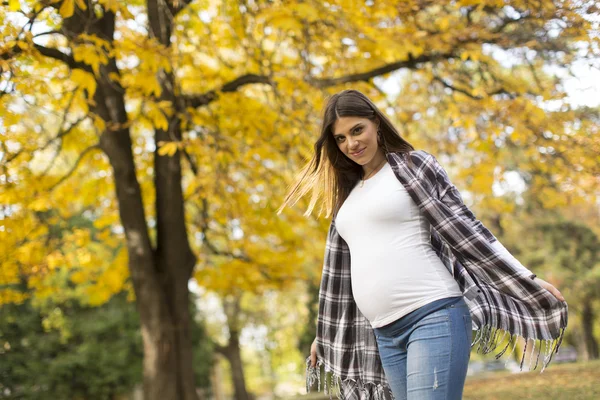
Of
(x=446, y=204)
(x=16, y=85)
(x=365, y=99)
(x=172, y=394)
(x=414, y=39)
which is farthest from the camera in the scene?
(x=172, y=394)

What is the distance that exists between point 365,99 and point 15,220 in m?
6.18

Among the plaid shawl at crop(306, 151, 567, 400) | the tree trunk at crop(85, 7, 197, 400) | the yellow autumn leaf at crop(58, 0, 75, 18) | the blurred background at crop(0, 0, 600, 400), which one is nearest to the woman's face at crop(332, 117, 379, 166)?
the plaid shawl at crop(306, 151, 567, 400)

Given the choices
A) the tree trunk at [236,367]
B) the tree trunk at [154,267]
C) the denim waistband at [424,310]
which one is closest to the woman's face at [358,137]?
the denim waistband at [424,310]

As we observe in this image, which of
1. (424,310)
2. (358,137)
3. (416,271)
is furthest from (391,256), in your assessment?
(358,137)

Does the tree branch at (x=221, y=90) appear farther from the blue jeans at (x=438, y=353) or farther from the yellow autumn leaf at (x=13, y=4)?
the blue jeans at (x=438, y=353)

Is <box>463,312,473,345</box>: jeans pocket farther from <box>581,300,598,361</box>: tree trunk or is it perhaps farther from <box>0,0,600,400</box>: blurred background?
<box>581,300,598,361</box>: tree trunk

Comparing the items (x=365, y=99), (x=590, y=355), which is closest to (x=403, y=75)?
(x=365, y=99)

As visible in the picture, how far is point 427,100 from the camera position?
897cm

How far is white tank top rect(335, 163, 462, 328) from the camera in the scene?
2.72 metres

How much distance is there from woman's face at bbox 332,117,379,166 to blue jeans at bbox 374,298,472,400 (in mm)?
768

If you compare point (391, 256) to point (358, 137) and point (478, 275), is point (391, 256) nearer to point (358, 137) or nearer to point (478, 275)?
point (478, 275)

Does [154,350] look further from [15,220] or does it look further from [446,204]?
[446,204]

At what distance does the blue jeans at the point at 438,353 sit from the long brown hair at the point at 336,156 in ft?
2.53

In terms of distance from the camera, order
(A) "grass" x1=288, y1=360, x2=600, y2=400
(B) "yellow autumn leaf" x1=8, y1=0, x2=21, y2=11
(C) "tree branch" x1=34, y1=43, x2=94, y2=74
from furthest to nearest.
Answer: (A) "grass" x1=288, y1=360, x2=600, y2=400 → (C) "tree branch" x1=34, y1=43, x2=94, y2=74 → (B) "yellow autumn leaf" x1=8, y1=0, x2=21, y2=11
